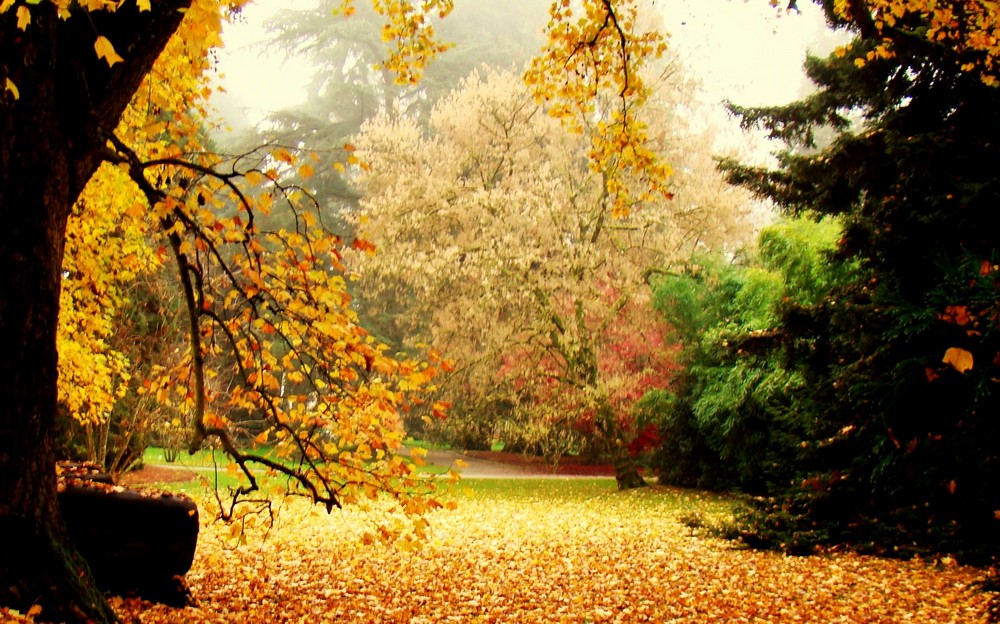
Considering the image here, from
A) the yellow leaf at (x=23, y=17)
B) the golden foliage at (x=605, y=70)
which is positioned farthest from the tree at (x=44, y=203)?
the golden foliage at (x=605, y=70)

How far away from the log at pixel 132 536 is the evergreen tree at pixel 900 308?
17.6 feet

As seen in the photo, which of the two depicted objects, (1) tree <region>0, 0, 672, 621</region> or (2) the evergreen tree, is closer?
(1) tree <region>0, 0, 672, 621</region>

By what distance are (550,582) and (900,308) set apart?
3721 millimetres

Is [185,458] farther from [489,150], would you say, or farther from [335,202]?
[489,150]

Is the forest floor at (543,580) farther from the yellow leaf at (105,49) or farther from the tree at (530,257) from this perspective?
the tree at (530,257)

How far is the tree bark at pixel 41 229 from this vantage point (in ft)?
10.2

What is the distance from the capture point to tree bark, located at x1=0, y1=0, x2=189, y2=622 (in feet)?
10.2

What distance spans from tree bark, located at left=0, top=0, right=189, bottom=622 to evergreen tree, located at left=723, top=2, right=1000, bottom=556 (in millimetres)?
5098

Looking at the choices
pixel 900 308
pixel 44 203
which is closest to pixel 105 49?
pixel 44 203

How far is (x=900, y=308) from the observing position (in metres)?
5.93

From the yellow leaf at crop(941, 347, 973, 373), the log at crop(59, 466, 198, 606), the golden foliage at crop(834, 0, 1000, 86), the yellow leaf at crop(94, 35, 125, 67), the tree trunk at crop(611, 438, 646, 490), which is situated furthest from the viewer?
the tree trunk at crop(611, 438, 646, 490)

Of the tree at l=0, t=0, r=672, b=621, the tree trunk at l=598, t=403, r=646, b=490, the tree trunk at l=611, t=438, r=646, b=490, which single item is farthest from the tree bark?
the tree trunk at l=611, t=438, r=646, b=490

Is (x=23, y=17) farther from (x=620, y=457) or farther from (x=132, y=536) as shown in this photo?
(x=620, y=457)

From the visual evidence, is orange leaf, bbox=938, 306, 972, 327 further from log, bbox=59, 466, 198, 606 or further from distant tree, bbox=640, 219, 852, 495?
log, bbox=59, 466, 198, 606
